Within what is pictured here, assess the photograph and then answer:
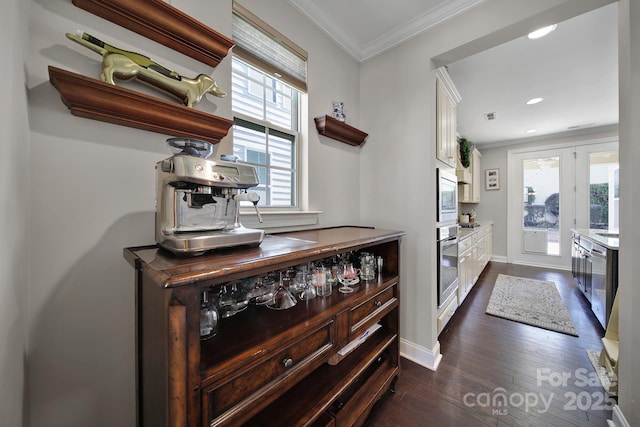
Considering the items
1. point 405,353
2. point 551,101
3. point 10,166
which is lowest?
point 405,353

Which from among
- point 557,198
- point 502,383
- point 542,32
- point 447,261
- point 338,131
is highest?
point 542,32

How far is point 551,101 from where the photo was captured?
3326mm

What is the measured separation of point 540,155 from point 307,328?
21.5 feet

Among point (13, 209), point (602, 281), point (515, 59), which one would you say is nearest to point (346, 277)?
point (13, 209)

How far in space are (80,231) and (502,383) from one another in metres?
2.73

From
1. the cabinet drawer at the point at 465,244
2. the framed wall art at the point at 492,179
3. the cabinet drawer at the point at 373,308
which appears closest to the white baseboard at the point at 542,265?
the framed wall art at the point at 492,179

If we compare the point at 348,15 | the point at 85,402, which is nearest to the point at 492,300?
the point at 348,15

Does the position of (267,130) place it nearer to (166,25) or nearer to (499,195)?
(166,25)

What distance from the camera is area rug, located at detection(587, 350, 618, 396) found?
163 cm

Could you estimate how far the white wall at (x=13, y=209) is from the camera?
61cm

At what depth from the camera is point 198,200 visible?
889 millimetres

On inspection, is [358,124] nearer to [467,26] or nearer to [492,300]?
[467,26]

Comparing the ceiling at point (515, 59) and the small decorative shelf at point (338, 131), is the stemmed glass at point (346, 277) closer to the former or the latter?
the small decorative shelf at point (338, 131)

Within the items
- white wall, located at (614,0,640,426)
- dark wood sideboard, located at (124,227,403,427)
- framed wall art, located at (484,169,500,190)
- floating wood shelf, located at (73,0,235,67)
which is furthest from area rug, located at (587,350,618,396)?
framed wall art, located at (484,169,500,190)
